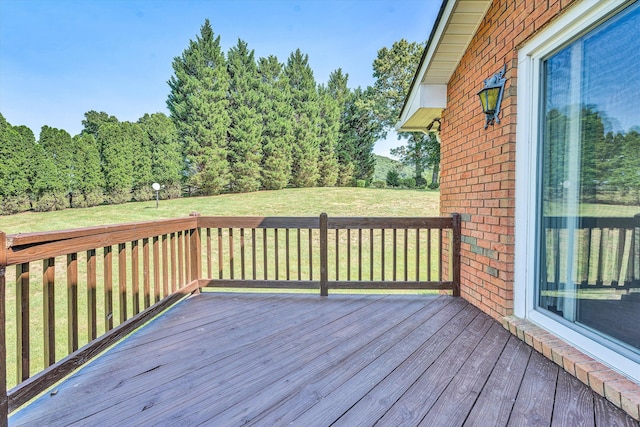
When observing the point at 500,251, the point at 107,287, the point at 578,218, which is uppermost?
the point at 578,218

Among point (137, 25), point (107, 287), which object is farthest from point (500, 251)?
point (137, 25)

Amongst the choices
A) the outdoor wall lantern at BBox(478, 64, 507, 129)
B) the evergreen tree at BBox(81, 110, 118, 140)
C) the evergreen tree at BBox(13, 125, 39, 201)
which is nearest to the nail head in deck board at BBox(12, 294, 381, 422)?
the outdoor wall lantern at BBox(478, 64, 507, 129)

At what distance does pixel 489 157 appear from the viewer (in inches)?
104

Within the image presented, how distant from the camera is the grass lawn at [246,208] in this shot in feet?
33.9

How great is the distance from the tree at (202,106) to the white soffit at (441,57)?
1242 cm

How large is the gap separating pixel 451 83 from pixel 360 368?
320cm

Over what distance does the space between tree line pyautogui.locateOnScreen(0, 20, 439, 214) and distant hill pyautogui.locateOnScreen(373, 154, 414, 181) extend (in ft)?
2.86

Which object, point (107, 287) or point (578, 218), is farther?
point (107, 287)

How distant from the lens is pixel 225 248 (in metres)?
7.64

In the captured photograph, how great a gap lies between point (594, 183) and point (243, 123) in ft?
50.8

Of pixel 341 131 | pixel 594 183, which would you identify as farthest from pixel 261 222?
pixel 341 131

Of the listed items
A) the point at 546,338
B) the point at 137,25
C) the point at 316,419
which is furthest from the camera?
the point at 137,25

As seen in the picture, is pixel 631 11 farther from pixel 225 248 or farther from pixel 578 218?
pixel 225 248

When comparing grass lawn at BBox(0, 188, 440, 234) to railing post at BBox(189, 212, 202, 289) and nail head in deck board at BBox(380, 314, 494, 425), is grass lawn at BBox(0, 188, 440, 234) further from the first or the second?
nail head in deck board at BBox(380, 314, 494, 425)
